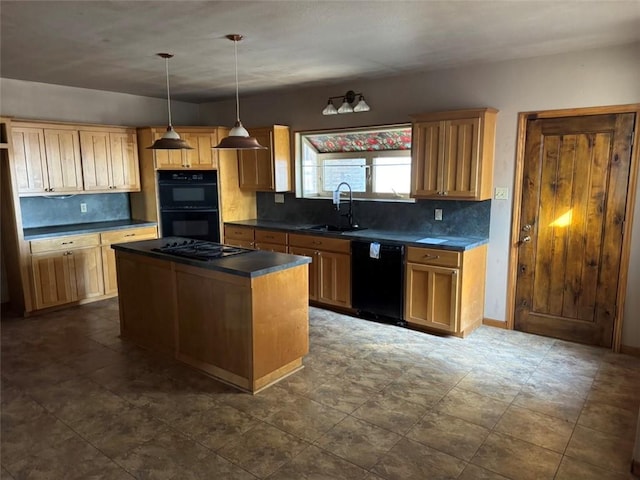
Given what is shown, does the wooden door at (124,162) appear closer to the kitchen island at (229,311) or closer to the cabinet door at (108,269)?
the cabinet door at (108,269)

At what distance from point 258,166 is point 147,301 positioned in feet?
8.28

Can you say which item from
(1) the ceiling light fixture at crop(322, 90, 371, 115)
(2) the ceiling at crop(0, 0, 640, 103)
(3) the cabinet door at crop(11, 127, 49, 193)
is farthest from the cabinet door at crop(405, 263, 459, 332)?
(3) the cabinet door at crop(11, 127, 49, 193)

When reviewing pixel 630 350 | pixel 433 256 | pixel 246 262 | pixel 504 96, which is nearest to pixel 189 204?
pixel 246 262

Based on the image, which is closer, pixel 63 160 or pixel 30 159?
pixel 30 159

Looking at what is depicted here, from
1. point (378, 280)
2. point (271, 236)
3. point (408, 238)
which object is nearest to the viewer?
point (408, 238)

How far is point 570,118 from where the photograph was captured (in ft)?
12.3

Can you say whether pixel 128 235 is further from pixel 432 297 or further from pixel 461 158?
pixel 461 158

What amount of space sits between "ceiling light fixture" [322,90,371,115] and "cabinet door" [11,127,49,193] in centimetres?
308

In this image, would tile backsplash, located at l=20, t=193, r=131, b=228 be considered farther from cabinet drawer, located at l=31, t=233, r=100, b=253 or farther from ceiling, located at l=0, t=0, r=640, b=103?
ceiling, located at l=0, t=0, r=640, b=103

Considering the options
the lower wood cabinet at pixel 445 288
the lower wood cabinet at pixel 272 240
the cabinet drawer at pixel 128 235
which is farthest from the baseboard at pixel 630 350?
the cabinet drawer at pixel 128 235

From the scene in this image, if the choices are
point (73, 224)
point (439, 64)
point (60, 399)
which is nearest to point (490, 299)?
point (439, 64)

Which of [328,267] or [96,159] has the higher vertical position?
[96,159]

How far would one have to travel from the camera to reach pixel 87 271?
5.09m

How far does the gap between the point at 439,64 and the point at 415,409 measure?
9.91 feet
